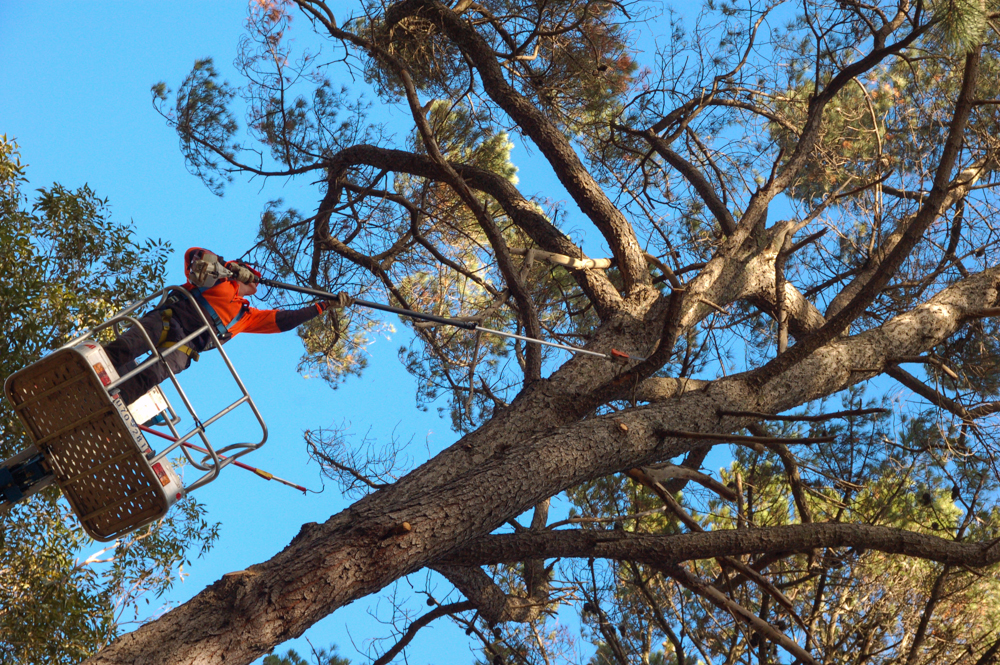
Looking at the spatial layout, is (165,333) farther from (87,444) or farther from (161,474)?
(161,474)

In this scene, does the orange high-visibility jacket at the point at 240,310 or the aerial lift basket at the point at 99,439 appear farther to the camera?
the orange high-visibility jacket at the point at 240,310

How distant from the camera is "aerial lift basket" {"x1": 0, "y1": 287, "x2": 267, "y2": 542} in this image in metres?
2.67

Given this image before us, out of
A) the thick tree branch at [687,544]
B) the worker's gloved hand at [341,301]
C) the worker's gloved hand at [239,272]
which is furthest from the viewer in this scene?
the thick tree branch at [687,544]

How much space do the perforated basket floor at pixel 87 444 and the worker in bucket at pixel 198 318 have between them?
0.96 ft

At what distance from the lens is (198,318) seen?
340 centimetres

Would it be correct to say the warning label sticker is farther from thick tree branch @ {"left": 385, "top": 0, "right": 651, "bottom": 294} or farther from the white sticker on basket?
thick tree branch @ {"left": 385, "top": 0, "right": 651, "bottom": 294}

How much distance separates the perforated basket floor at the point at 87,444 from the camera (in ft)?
8.79

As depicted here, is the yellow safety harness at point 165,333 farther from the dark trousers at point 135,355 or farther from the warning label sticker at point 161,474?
the warning label sticker at point 161,474

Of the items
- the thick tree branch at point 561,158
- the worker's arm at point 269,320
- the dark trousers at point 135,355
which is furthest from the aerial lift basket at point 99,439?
the thick tree branch at point 561,158

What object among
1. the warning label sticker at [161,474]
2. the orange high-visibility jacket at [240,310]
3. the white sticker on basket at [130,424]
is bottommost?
the warning label sticker at [161,474]

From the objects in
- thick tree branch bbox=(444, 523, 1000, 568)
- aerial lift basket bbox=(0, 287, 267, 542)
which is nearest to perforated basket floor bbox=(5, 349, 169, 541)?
aerial lift basket bbox=(0, 287, 267, 542)

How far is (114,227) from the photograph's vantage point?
509 cm

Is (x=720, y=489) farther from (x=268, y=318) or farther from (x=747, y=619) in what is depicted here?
(x=268, y=318)

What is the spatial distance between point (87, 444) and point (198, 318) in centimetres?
80
